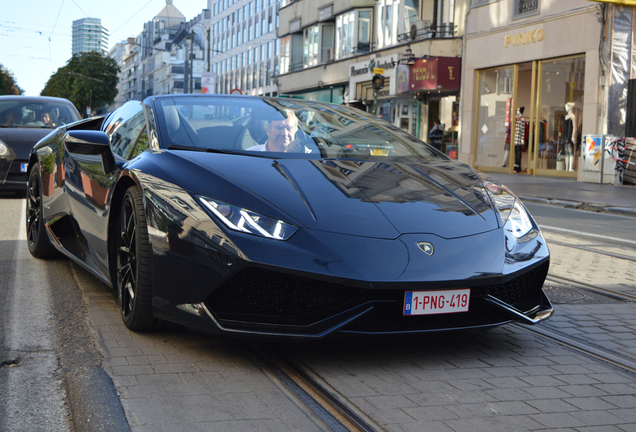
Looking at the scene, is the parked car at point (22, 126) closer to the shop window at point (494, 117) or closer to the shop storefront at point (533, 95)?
the shop storefront at point (533, 95)

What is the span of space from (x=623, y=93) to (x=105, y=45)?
177 m

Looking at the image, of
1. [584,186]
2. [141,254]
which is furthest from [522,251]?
[584,186]

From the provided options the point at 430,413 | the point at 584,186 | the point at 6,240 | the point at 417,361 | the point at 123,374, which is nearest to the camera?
the point at 430,413

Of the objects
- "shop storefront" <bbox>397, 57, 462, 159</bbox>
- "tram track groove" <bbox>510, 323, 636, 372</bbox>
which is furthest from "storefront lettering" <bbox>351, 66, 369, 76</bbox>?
"tram track groove" <bbox>510, 323, 636, 372</bbox>

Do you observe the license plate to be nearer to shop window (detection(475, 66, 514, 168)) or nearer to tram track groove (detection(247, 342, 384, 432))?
tram track groove (detection(247, 342, 384, 432))

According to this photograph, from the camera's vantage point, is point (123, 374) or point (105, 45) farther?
point (105, 45)

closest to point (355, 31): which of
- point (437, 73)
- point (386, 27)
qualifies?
point (386, 27)

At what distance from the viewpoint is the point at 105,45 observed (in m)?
180

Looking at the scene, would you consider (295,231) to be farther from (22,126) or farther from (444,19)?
(444,19)

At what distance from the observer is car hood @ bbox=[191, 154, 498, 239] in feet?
10.5

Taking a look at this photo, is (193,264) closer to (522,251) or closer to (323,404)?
(323,404)

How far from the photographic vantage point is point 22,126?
37.7 feet

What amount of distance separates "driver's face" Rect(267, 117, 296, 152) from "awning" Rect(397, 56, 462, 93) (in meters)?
23.2

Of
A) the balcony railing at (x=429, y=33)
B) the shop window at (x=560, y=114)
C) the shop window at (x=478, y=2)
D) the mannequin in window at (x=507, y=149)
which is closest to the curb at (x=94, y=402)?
the shop window at (x=560, y=114)
